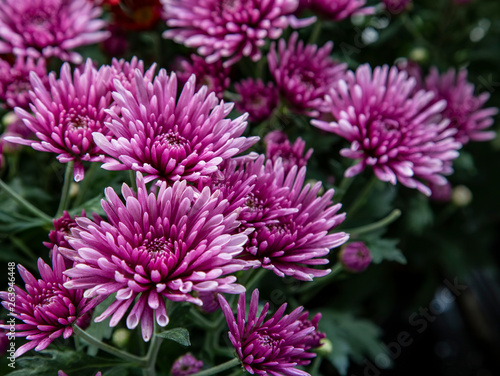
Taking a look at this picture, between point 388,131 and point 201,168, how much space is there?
1.08 ft

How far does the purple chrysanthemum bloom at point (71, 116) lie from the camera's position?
59cm

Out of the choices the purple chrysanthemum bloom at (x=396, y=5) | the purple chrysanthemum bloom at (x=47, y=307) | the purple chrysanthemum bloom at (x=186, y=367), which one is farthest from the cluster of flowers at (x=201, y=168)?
the purple chrysanthemum bloom at (x=396, y=5)

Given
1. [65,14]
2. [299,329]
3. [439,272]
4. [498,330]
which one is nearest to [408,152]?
[299,329]

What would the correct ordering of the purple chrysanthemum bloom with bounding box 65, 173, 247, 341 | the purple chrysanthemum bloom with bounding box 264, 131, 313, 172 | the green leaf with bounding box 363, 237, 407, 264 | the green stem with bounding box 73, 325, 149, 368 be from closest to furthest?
the purple chrysanthemum bloom with bounding box 65, 173, 247, 341 → the green stem with bounding box 73, 325, 149, 368 → the purple chrysanthemum bloom with bounding box 264, 131, 313, 172 → the green leaf with bounding box 363, 237, 407, 264

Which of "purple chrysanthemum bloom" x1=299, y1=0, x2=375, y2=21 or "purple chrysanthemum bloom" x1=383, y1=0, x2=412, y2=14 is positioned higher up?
"purple chrysanthemum bloom" x1=383, y1=0, x2=412, y2=14

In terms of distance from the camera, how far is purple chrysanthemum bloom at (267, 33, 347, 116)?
771 mm

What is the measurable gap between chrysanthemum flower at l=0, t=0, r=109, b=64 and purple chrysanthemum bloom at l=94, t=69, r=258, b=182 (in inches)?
11.7

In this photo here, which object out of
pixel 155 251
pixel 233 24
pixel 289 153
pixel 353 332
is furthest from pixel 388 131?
pixel 353 332

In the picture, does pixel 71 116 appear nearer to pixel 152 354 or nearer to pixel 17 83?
pixel 17 83

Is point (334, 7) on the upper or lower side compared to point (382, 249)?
upper

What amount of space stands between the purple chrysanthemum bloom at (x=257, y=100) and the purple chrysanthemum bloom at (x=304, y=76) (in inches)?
0.7

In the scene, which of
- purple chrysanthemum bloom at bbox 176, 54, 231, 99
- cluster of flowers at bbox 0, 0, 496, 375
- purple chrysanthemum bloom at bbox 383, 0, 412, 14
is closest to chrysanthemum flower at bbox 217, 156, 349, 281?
cluster of flowers at bbox 0, 0, 496, 375

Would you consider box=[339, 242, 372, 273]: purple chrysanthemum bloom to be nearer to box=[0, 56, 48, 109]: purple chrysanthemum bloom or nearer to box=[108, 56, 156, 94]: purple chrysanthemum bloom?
box=[108, 56, 156, 94]: purple chrysanthemum bloom

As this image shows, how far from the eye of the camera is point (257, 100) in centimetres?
80
